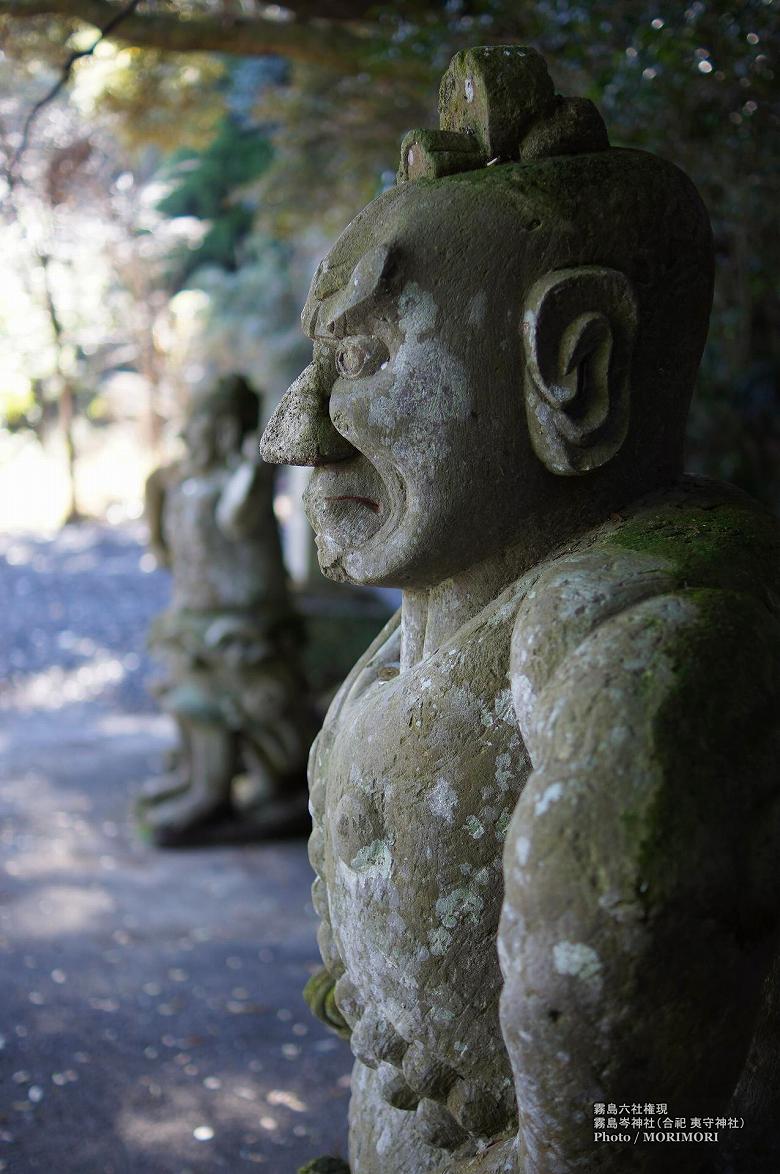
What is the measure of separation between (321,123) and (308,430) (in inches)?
250

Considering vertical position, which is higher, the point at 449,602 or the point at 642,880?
the point at 449,602

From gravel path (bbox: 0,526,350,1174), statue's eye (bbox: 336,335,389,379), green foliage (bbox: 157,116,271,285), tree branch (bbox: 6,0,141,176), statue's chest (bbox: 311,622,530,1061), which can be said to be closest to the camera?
statue's chest (bbox: 311,622,530,1061)

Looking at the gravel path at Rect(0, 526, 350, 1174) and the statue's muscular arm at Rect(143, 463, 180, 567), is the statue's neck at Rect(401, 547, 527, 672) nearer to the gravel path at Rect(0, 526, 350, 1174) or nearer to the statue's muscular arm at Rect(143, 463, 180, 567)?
the gravel path at Rect(0, 526, 350, 1174)

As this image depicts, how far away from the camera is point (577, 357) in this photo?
1.48m

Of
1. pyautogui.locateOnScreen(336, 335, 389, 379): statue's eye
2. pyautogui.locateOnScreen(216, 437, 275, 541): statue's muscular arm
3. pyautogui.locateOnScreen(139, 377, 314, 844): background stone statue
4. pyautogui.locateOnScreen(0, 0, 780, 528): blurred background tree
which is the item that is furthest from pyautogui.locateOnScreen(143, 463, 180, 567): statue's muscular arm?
pyautogui.locateOnScreen(336, 335, 389, 379): statue's eye

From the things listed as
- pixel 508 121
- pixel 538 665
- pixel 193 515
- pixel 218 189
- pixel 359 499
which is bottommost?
pixel 193 515

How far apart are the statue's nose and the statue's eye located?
64mm

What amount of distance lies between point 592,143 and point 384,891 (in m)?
1.07

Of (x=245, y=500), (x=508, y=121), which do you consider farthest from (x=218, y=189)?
(x=508, y=121)

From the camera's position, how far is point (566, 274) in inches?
57.9

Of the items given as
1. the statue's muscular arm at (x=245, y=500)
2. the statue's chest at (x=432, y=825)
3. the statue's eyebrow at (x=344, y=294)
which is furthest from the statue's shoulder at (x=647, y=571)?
the statue's muscular arm at (x=245, y=500)

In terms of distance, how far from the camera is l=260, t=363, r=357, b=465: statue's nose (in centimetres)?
164

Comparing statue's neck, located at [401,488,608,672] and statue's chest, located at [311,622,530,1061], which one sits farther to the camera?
statue's neck, located at [401,488,608,672]

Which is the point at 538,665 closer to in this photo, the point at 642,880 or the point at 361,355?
the point at 642,880
